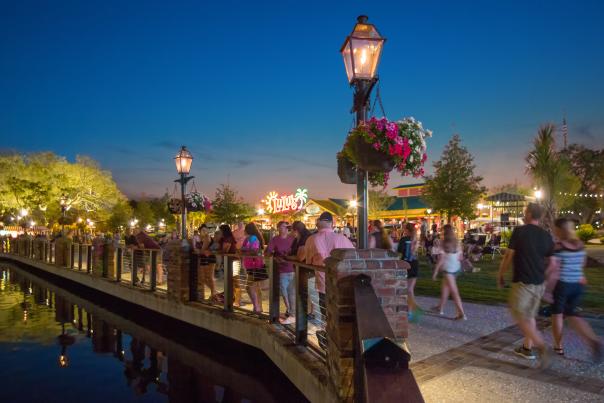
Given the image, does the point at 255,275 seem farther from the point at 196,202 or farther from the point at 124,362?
A: the point at 196,202

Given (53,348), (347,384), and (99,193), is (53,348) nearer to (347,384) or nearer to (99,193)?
(347,384)

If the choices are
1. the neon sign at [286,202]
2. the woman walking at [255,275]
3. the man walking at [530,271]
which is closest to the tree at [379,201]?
the neon sign at [286,202]

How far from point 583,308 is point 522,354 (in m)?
4.42

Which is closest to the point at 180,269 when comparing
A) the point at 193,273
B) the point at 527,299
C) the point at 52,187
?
the point at 193,273

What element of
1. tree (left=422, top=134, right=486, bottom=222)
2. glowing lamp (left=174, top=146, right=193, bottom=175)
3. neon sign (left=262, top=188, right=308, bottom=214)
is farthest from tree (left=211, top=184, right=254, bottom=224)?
glowing lamp (left=174, top=146, right=193, bottom=175)

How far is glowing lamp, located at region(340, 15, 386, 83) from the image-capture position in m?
5.32

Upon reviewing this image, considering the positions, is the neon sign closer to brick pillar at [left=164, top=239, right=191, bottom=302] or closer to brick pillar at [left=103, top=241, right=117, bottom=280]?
brick pillar at [left=103, top=241, right=117, bottom=280]

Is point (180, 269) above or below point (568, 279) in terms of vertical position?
below

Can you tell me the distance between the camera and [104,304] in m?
16.4

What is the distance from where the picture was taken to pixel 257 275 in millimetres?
9016

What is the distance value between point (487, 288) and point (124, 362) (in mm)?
9076

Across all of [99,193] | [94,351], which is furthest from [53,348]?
[99,193]

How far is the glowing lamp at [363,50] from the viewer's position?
17.5ft

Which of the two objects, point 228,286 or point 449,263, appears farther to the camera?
point 228,286
